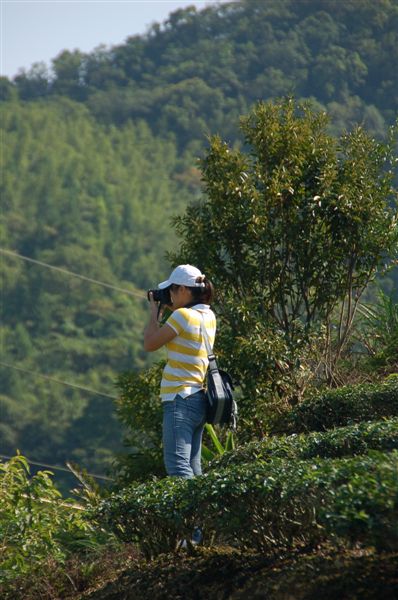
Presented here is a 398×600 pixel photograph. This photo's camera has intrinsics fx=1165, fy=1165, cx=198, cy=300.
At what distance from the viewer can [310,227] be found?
27.4ft

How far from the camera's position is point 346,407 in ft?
22.8

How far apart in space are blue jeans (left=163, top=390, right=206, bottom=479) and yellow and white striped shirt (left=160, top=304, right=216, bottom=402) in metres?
0.05

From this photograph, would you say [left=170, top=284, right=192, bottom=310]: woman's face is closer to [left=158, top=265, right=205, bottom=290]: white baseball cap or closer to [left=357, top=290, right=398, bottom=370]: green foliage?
[left=158, top=265, right=205, bottom=290]: white baseball cap

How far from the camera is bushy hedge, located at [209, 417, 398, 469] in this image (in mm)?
5180

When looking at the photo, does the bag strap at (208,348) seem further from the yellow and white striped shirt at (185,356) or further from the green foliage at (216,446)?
the green foliage at (216,446)

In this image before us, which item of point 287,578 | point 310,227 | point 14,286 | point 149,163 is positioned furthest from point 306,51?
point 287,578

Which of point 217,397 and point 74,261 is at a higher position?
point 217,397

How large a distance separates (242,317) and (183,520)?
3.28 metres

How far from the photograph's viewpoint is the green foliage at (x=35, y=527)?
231 inches

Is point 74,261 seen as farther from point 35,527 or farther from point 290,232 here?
point 35,527

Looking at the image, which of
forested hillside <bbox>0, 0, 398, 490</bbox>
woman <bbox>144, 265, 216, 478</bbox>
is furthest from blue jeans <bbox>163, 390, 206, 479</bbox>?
forested hillside <bbox>0, 0, 398, 490</bbox>

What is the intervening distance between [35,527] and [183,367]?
1.14m

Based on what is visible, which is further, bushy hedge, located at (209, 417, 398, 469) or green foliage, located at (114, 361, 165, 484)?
green foliage, located at (114, 361, 165, 484)

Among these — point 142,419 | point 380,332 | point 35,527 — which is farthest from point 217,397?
point 380,332
